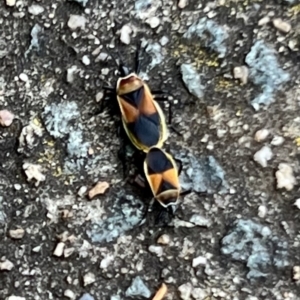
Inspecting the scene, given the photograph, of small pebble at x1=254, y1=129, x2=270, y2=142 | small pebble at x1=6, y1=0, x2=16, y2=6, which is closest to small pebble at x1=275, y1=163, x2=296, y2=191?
small pebble at x1=254, y1=129, x2=270, y2=142

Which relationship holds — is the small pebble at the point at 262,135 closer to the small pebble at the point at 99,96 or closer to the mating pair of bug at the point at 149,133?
the mating pair of bug at the point at 149,133

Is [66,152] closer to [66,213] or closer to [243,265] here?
[66,213]

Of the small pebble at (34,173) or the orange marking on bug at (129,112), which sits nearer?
the orange marking on bug at (129,112)

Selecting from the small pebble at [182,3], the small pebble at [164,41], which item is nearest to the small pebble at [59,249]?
the small pebble at [164,41]

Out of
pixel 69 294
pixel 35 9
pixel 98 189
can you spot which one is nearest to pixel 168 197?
pixel 98 189

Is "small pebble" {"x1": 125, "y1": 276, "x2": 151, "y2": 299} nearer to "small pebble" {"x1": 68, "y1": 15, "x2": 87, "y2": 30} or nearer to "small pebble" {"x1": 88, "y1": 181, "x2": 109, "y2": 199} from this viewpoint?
"small pebble" {"x1": 88, "y1": 181, "x2": 109, "y2": 199}
